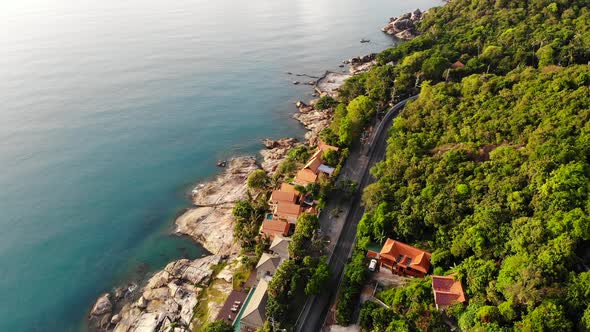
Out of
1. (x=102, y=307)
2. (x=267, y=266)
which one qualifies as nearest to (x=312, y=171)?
A: (x=267, y=266)

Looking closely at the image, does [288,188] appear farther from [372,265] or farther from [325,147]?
[372,265]

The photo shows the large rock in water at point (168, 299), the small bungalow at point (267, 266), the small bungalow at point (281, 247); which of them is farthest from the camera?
the small bungalow at point (281, 247)

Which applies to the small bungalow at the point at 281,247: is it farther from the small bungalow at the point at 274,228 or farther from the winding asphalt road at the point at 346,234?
the winding asphalt road at the point at 346,234

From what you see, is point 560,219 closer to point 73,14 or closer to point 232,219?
point 232,219

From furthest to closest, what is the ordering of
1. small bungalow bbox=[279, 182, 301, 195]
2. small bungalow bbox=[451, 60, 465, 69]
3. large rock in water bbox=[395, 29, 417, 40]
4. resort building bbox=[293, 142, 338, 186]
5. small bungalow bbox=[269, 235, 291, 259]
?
large rock in water bbox=[395, 29, 417, 40] < small bungalow bbox=[451, 60, 465, 69] < resort building bbox=[293, 142, 338, 186] < small bungalow bbox=[279, 182, 301, 195] < small bungalow bbox=[269, 235, 291, 259]

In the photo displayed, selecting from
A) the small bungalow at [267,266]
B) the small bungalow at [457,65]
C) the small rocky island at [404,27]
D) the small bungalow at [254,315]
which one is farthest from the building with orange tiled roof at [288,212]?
the small rocky island at [404,27]

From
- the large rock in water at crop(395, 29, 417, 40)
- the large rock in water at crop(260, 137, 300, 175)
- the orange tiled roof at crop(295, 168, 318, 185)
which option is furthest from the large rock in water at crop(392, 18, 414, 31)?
the orange tiled roof at crop(295, 168, 318, 185)

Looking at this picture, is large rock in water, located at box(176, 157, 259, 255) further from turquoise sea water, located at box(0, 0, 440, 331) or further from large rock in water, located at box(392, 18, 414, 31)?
large rock in water, located at box(392, 18, 414, 31)
